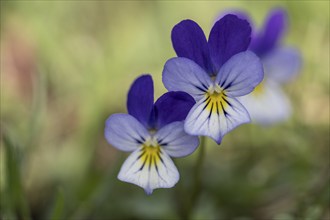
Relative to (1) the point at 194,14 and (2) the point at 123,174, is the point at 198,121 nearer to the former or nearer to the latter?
(2) the point at 123,174

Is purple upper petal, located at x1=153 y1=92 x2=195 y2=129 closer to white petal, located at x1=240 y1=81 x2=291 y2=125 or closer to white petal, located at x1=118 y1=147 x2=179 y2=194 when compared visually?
white petal, located at x1=118 y1=147 x2=179 y2=194

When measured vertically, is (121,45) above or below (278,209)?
above

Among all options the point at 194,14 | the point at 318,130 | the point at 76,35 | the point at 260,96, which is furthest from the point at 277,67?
the point at 76,35

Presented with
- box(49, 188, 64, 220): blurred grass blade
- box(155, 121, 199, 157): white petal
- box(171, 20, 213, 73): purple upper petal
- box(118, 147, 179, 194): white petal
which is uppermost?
box(171, 20, 213, 73): purple upper petal

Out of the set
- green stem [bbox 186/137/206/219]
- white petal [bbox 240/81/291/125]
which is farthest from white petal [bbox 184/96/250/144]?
white petal [bbox 240/81/291/125]

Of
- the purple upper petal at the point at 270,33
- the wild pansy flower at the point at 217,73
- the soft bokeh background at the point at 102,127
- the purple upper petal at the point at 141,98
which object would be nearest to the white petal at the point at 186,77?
the wild pansy flower at the point at 217,73

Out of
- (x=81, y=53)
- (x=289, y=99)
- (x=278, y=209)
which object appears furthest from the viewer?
(x=81, y=53)

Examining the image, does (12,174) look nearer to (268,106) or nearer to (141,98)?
(141,98)
